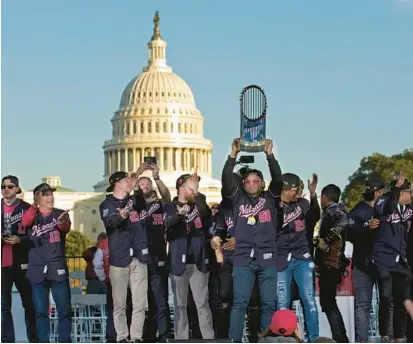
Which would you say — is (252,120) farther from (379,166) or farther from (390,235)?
(379,166)

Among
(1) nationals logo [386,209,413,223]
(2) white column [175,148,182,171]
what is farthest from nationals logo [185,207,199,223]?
(2) white column [175,148,182,171]

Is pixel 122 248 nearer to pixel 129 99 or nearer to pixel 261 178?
pixel 261 178

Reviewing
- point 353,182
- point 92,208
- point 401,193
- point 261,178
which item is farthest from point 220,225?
point 92,208

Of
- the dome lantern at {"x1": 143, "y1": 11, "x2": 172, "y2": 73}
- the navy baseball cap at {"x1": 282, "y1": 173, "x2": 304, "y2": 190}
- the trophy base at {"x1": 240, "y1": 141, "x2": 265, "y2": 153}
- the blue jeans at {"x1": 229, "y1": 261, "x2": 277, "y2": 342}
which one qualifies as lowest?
the blue jeans at {"x1": 229, "y1": 261, "x2": 277, "y2": 342}

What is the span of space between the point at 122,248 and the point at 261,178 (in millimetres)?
2033

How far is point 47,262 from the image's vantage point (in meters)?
15.2

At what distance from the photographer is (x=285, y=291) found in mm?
14672

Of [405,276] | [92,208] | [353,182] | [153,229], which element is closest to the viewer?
[405,276]

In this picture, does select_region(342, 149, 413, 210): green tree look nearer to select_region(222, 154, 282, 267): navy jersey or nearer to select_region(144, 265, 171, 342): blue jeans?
select_region(144, 265, 171, 342): blue jeans

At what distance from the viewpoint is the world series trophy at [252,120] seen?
13977mm

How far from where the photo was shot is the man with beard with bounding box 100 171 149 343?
15.3 m

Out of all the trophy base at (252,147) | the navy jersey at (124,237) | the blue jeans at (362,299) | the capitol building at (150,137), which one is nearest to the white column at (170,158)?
the capitol building at (150,137)

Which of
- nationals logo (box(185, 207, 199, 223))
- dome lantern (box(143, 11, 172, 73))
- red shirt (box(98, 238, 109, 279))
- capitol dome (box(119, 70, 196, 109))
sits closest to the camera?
nationals logo (box(185, 207, 199, 223))

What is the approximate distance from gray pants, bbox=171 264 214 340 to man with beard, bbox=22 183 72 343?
4.10 ft
